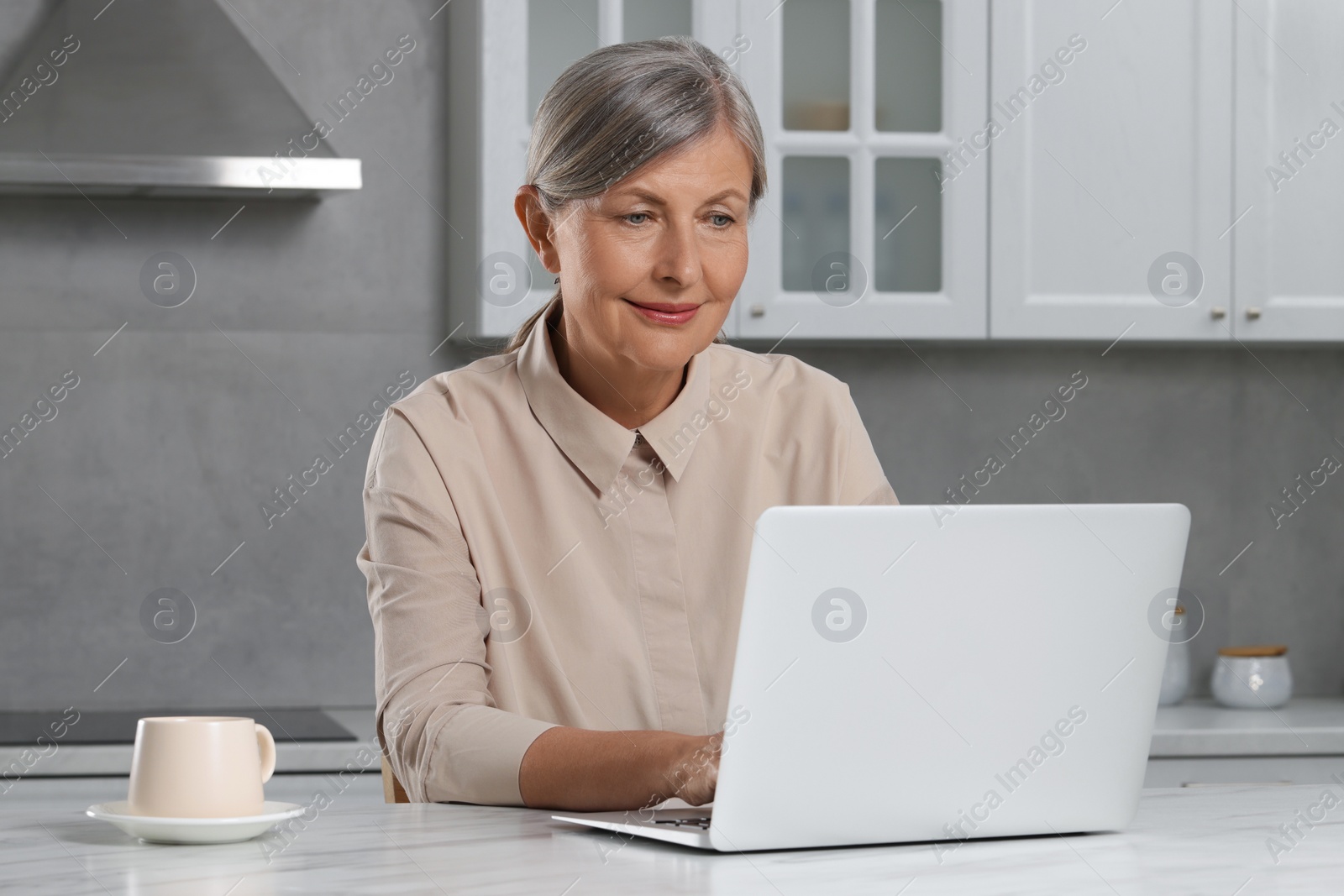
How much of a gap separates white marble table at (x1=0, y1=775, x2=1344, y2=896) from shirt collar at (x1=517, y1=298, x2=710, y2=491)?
44 cm

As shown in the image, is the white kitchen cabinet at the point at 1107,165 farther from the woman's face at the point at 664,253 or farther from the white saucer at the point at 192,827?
the white saucer at the point at 192,827

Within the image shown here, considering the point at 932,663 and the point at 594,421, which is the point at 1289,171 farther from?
the point at 932,663

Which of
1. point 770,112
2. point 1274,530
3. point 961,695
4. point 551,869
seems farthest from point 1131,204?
point 551,869

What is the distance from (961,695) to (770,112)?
5.83ft

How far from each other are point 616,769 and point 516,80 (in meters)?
1.65

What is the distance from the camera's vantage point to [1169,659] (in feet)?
8.73

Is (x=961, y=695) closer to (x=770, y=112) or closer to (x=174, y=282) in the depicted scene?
(x=770, y=112)

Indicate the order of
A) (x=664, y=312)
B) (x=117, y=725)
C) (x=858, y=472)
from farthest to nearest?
1. (x=117, y=725)
2. (x=858, y=472)
3. (x=664, y=312)

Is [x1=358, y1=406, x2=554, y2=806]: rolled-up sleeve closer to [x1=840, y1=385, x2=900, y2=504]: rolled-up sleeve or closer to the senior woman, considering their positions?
the senior woman

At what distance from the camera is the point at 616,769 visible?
997mm

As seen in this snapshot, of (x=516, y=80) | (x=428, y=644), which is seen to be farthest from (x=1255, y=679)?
(x=428, y=644)

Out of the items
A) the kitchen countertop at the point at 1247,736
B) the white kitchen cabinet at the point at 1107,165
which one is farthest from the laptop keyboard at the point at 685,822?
the white kitchen cabinet at the point at 1107,165

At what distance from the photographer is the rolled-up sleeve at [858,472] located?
56.4 inches

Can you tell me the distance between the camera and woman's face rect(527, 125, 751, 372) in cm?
126
